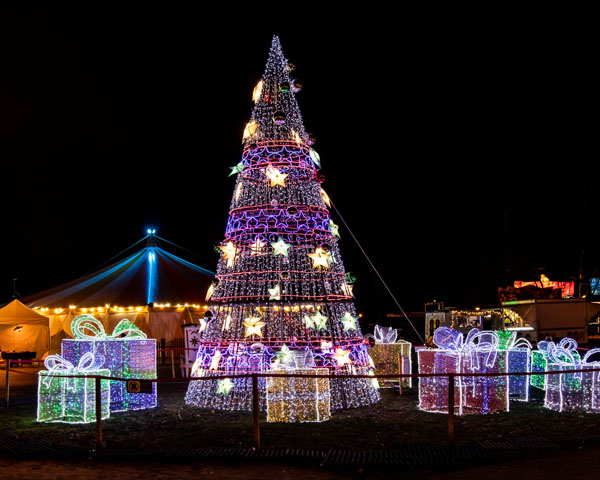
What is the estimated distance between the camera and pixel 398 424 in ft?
28.0

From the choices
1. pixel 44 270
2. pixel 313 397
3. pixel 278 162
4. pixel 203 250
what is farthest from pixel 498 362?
pixel 44 270

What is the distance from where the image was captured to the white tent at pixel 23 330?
2109 centimetres

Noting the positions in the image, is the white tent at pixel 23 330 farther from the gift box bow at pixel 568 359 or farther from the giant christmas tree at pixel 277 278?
the gift box bow at pixel 568 359

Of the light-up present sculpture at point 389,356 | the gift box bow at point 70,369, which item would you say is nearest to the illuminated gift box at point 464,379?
the light-up present sculpture at point 389,356


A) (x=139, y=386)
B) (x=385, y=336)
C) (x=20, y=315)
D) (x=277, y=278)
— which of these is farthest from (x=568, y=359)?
(x=20, y=315)

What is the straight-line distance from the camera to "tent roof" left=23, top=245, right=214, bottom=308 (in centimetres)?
2162

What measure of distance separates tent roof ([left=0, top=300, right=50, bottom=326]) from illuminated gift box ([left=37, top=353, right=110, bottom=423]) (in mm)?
12809

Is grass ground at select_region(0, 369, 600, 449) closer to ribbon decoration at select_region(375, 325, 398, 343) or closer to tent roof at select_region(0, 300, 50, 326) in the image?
ribbon decoration at select_region(375, 325, 398, 343)

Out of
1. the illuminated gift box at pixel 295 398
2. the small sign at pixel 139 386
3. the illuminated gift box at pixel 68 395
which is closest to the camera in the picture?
the small sign at pixel 139 386

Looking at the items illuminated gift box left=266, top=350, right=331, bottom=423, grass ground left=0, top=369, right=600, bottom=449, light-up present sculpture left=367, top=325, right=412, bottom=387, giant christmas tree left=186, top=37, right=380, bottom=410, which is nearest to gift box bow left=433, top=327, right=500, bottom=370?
grass ground left=0, top=369, right=600, bottom=449

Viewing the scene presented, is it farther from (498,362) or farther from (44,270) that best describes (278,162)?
(44,270)

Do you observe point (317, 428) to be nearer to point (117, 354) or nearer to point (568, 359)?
point (117, 354)

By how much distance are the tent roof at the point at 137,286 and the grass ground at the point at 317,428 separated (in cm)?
1126

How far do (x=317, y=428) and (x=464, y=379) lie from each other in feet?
8.37
